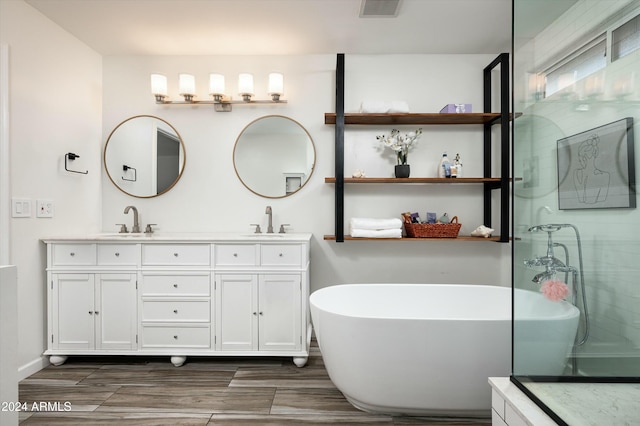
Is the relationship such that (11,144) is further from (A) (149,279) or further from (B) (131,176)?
(A) (149,279)

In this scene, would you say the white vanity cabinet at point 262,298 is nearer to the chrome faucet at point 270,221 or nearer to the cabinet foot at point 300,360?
the cabinet foot at point 300,360

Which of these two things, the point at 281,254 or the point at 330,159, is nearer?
the point at 281,254

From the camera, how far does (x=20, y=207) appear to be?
95.5 inches

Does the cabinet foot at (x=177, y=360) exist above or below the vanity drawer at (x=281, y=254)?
below

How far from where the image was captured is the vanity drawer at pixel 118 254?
2662 millimetres

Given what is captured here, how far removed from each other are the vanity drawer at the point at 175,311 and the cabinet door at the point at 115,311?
0.35 feet

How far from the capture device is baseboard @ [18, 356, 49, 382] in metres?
2.44

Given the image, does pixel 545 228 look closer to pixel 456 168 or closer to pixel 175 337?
pixel 456 168

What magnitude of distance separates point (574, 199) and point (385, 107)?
6.63 ft

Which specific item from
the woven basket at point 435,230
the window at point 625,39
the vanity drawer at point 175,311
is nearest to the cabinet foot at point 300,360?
the vanity drawer at point 175,311

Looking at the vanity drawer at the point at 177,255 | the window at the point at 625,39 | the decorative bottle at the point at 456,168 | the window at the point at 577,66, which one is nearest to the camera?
the window at the point at 625,39

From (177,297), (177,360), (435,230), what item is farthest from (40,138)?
(435,230)

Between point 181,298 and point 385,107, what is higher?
point 385,107

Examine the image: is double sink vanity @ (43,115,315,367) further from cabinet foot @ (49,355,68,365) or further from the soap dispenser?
the soap dispenser
